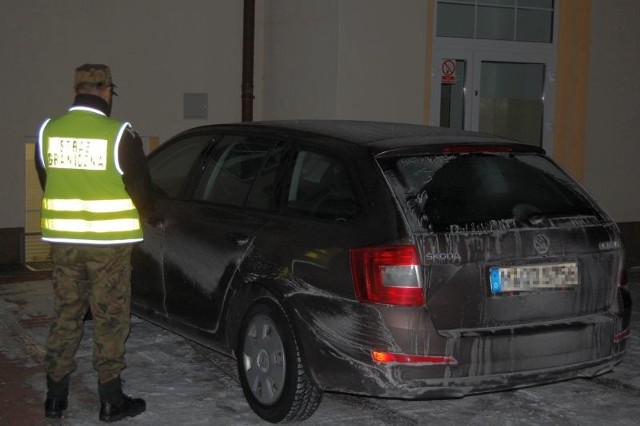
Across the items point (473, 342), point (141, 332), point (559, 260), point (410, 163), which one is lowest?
point (141, 332)

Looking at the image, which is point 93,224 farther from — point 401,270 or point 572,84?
point 572,84

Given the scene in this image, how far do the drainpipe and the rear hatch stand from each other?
597 cm

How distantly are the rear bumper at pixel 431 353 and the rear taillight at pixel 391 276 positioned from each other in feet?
→ 0.23

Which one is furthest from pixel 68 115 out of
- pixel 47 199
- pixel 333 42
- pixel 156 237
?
pixel 333 42

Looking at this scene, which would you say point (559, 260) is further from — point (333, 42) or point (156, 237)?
point (333, 42)

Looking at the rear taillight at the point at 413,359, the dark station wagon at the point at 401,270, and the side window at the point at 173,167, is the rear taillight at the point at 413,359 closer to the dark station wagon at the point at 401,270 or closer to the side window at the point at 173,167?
the dark station wagon at the point at 401,270

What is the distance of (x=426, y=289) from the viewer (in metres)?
5.04

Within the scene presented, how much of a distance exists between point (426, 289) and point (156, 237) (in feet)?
7.53

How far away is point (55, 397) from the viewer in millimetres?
5664

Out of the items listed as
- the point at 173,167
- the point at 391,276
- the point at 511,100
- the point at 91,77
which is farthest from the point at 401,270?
the point at 511,100

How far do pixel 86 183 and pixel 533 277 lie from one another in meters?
2.38

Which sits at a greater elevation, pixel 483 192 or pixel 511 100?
pixel 511 100

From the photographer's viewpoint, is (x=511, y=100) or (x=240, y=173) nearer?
(x=240, y=173)

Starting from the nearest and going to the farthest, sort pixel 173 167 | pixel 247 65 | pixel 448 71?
pixel 173 167 < pixel 247 65 < pixel 448 71
